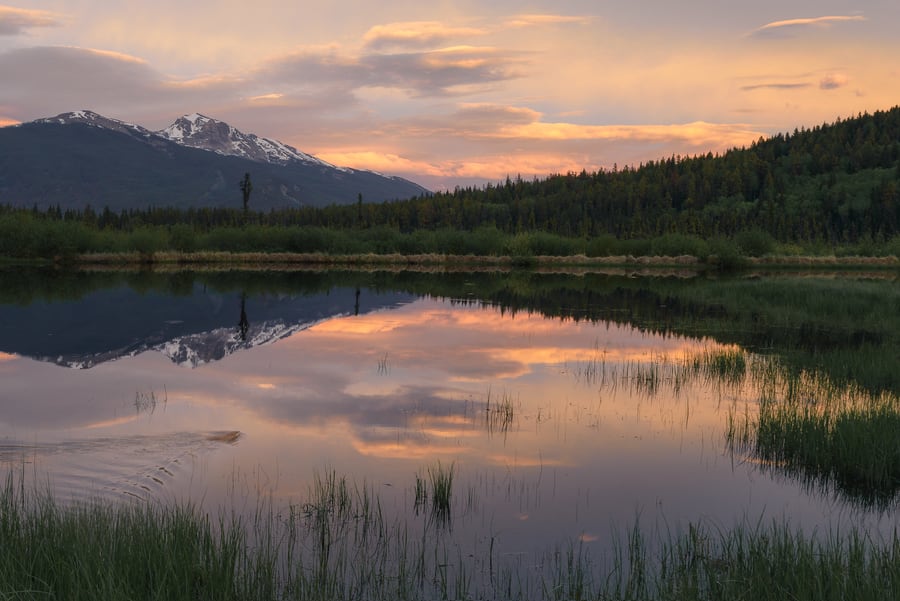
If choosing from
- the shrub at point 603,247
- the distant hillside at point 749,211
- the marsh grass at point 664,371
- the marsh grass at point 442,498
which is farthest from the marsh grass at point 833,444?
the distant hillside at point 749,211

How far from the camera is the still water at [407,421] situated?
1028cm

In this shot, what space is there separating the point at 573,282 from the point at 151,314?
38979 mm

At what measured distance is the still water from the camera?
10.3 m

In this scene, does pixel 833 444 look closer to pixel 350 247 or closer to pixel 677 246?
pixel 350 247

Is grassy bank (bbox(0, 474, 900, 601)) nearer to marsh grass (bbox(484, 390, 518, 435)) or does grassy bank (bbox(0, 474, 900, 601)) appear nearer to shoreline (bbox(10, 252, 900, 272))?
marsh grass (bbox(484, 390, 518, 435))

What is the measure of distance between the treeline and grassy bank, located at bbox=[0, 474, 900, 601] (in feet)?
268

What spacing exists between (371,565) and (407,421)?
23.9ft

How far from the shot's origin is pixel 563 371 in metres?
21.9

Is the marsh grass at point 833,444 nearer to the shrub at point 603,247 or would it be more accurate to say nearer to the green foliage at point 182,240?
the green foliage at point 182,240

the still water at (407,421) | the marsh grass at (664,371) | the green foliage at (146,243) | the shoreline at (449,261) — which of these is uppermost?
the green foliage at (146,243)

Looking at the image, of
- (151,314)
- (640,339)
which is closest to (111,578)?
(640,339)

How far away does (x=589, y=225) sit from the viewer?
175875 mm

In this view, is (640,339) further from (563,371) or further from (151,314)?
(151,314)

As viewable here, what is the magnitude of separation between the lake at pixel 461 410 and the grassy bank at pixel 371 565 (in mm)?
583
